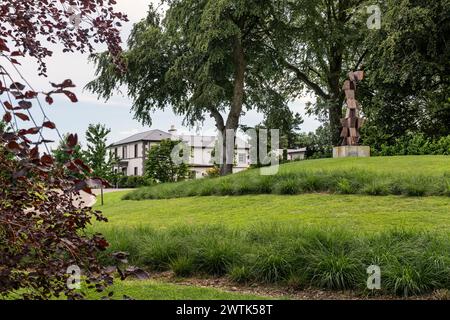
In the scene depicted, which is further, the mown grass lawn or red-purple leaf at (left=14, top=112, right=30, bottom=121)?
the mown grass lawn

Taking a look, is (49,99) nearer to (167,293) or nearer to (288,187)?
(167,293)

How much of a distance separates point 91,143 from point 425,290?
1239cm

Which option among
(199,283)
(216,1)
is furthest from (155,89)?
(199,283)

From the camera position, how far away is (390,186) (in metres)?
8.53

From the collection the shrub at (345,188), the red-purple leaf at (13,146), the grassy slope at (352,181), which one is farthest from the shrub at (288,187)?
the red-purple leaf at (13,146)

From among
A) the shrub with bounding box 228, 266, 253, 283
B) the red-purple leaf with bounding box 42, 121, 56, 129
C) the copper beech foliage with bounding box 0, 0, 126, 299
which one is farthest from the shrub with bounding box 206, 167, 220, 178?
the red-purple leaf with bounding box 42, 121, 56, 129

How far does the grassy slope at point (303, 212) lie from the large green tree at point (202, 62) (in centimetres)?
754

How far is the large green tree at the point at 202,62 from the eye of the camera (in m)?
16.6

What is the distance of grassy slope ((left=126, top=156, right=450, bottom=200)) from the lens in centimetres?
845

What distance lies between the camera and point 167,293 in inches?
172

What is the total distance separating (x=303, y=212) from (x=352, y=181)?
1901 millimetres

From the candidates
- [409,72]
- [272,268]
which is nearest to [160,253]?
[272,268]

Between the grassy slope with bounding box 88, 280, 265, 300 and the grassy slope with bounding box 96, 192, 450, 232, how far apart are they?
222cm

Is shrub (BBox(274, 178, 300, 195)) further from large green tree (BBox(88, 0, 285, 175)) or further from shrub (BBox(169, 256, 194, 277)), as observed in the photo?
large green tree (BBox(88, 0, 285, 175))
